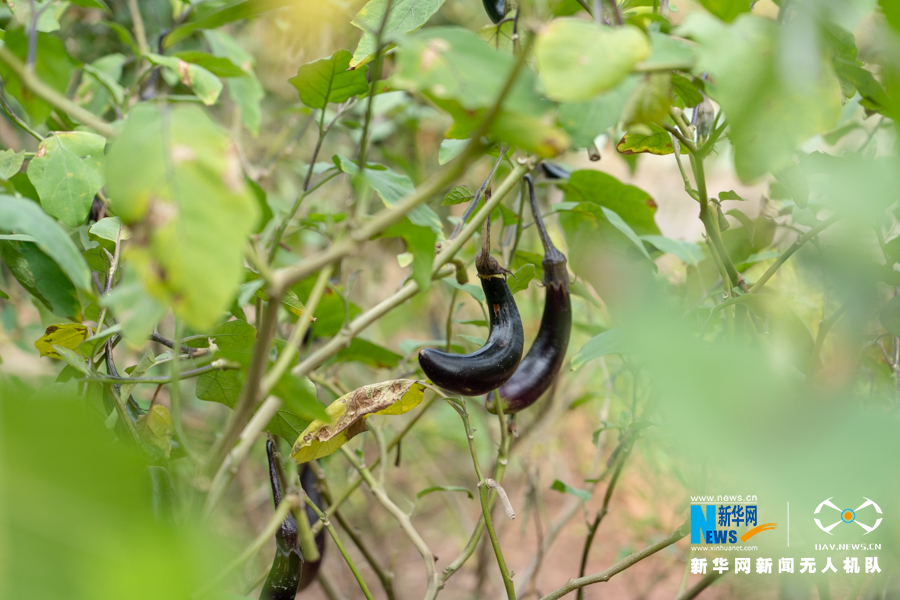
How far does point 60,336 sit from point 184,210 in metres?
0.36

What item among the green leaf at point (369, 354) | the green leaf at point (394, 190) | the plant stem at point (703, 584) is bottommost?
the plant stem at point (703, 584)

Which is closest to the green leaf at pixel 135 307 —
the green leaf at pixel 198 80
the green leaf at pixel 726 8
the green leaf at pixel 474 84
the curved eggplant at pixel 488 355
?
the green leaf at pixel 474 84

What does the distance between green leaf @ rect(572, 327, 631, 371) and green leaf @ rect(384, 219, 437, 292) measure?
0.14m

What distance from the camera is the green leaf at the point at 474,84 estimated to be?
233 mm

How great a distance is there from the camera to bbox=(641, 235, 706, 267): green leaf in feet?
2.15

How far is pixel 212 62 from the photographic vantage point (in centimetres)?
63

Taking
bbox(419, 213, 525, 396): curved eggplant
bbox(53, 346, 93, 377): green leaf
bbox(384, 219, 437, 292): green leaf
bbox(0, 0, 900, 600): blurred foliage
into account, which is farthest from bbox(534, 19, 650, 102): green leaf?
bbox(53, 346, 93, 377): green leaf

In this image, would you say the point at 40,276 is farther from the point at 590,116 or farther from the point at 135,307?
the point at 590,116

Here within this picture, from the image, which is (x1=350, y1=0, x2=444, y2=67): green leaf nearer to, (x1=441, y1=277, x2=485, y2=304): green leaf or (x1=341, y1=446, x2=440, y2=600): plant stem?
(x1=441, y1=277, x2=485, y2=304): green leaf

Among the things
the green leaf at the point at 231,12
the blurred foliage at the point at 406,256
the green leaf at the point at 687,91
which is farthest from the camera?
the green leaf at the point at 687,91

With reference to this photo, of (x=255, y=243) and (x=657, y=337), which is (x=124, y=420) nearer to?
(x=255, y=243)

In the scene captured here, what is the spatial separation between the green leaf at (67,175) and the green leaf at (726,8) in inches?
17.9

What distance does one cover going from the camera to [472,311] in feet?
6.49

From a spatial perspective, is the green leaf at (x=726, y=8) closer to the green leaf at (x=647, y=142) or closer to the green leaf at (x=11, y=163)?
the green leaf at (x=647, y=142)
